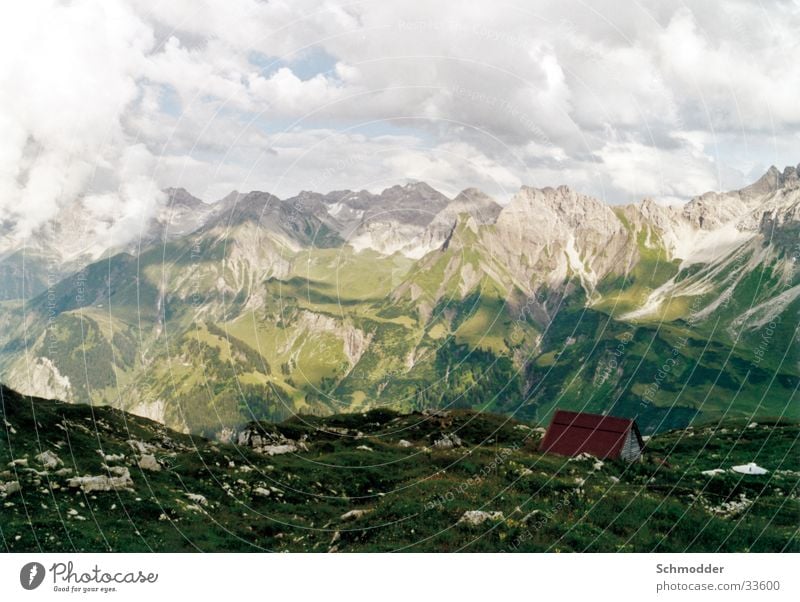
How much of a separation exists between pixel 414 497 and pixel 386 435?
1203 inches

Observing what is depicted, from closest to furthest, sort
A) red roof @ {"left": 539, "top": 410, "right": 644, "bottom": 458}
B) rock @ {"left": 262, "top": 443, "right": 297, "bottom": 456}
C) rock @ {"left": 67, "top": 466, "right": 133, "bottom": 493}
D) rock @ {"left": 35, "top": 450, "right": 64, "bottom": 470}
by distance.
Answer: rock @ {"left": 67, "top": 466, "right": 133, "bottom": 493}
rock @ {"left": 35, "top": 450, "right": 64, "bottom": 470}
red roof @ {"left": 539, "top": 410, "right": 644, "bottom": 458}
rock @ {"left": 262, "top": 443, "right": 297, "bottom": 456}

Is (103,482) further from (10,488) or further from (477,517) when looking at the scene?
(477,517)

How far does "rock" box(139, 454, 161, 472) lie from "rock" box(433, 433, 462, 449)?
1040 inches

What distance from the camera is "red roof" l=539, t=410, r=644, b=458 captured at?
51125mm

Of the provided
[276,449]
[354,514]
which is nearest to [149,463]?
[354,514]

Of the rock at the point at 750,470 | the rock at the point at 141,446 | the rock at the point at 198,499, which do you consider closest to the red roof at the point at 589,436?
the rock at the point at 750,470

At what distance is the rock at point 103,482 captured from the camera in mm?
34062

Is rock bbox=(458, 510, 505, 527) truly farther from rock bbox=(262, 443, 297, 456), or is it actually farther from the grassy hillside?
rock bbox=(262, 443, 297, 456)

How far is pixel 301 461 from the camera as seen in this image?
158 feet

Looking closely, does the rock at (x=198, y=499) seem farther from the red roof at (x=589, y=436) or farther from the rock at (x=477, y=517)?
the red roof at (x=589, y=436)
